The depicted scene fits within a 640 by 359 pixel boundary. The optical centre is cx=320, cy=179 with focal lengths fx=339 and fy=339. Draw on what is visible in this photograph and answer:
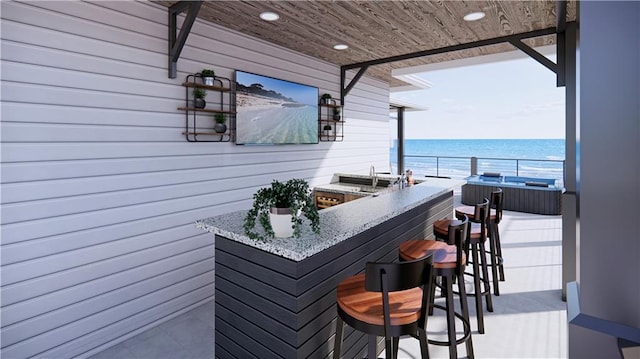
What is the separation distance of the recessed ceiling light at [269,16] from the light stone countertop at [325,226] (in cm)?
190

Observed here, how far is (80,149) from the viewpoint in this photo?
2469 millimetres

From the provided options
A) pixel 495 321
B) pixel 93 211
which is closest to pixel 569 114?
pixel 495 321

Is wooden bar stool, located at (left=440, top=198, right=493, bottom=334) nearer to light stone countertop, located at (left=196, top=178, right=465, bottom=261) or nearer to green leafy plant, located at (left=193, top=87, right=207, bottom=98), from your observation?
light stone countertop, located at (left=196, top=178, right=465, bottom=261)

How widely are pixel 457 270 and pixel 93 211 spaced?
8.75ft

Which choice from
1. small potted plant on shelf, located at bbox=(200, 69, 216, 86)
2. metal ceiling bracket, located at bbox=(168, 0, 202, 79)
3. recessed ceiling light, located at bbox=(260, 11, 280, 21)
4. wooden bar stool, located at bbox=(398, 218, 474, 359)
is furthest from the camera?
small potted plant on shelf, located at bbox=(200, 69, 216, 86)

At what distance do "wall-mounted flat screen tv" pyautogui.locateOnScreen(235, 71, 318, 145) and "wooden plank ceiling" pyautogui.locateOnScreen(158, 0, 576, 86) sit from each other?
1.66 ft

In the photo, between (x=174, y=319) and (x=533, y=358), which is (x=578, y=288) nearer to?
(x=533, y=358)

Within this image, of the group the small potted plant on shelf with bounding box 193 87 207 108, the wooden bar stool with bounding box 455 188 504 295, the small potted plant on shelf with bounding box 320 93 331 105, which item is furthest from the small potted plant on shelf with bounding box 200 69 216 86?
the wooden bar stool with bounding box 455 188 504 295

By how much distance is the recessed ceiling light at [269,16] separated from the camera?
311cm

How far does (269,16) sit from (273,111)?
3.65ft

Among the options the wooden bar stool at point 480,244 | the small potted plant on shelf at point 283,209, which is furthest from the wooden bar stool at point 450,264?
the small potted plant on shelf at point 283,209

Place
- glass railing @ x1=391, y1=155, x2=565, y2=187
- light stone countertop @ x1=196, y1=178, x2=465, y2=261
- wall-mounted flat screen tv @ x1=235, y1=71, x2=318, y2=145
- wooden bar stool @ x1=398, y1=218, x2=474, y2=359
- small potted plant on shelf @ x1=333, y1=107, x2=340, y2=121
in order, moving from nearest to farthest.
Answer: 1. light stone countertop @ x1=196, y1=178, x2=465, y2=261
2. wooden bar stool @ x1=398, y1=218, x2=474, y2=359
3. wall-mounted flat screen tv @ x1=235, y1=71, x2=318, y2=145
4. small potted plant on shelf @ x1=333, y1=107, x2=340, y2=121
5. glass railing @ x1=391, y1=155, x2=565, y2=187

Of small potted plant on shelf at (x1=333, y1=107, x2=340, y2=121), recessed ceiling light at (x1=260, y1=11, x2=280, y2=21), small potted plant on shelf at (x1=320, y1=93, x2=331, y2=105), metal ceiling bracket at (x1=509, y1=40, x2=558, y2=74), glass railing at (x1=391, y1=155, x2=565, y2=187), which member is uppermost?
recessed ceiling light at (x1=260, y1=11, x2=280, y2=21)

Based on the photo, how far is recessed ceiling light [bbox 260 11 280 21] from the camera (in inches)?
122
